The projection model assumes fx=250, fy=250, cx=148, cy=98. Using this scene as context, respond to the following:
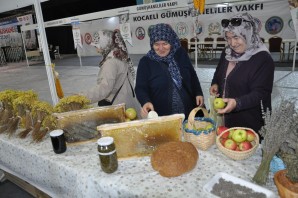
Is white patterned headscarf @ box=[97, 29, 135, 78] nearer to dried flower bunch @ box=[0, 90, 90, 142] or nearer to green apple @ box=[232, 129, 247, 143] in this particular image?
dried flower bunch @ box=[0, 90, 90, 142]

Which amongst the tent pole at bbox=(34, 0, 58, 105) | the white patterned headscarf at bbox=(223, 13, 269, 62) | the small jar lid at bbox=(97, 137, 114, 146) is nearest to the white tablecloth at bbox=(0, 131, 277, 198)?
the small jar lid at bbox=(97, 137, 114, 146)

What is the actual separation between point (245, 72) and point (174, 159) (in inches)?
37.8

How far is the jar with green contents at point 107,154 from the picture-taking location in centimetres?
125

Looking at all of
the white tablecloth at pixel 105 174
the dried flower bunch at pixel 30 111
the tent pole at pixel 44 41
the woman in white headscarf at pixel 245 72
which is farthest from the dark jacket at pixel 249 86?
the tent pole at pixel 44 41

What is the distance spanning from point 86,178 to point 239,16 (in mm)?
1520

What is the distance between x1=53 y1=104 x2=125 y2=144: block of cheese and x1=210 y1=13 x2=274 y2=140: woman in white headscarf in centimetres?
75

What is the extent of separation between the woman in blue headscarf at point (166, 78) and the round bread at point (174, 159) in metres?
0.71

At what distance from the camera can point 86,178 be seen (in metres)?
1.33

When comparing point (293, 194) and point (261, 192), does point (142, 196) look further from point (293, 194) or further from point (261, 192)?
point (293, 194)

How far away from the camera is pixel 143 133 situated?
141 centimetres

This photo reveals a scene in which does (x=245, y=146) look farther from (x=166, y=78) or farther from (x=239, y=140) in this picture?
(x=166, y=78)

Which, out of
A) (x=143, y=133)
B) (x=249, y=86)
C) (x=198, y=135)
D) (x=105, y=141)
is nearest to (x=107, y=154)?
(x=105, y=141)

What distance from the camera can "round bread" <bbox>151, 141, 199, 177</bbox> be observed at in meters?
1.20

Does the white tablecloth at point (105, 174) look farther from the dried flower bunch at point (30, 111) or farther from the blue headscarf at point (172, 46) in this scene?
the blue headscarf at point (172, 46)
